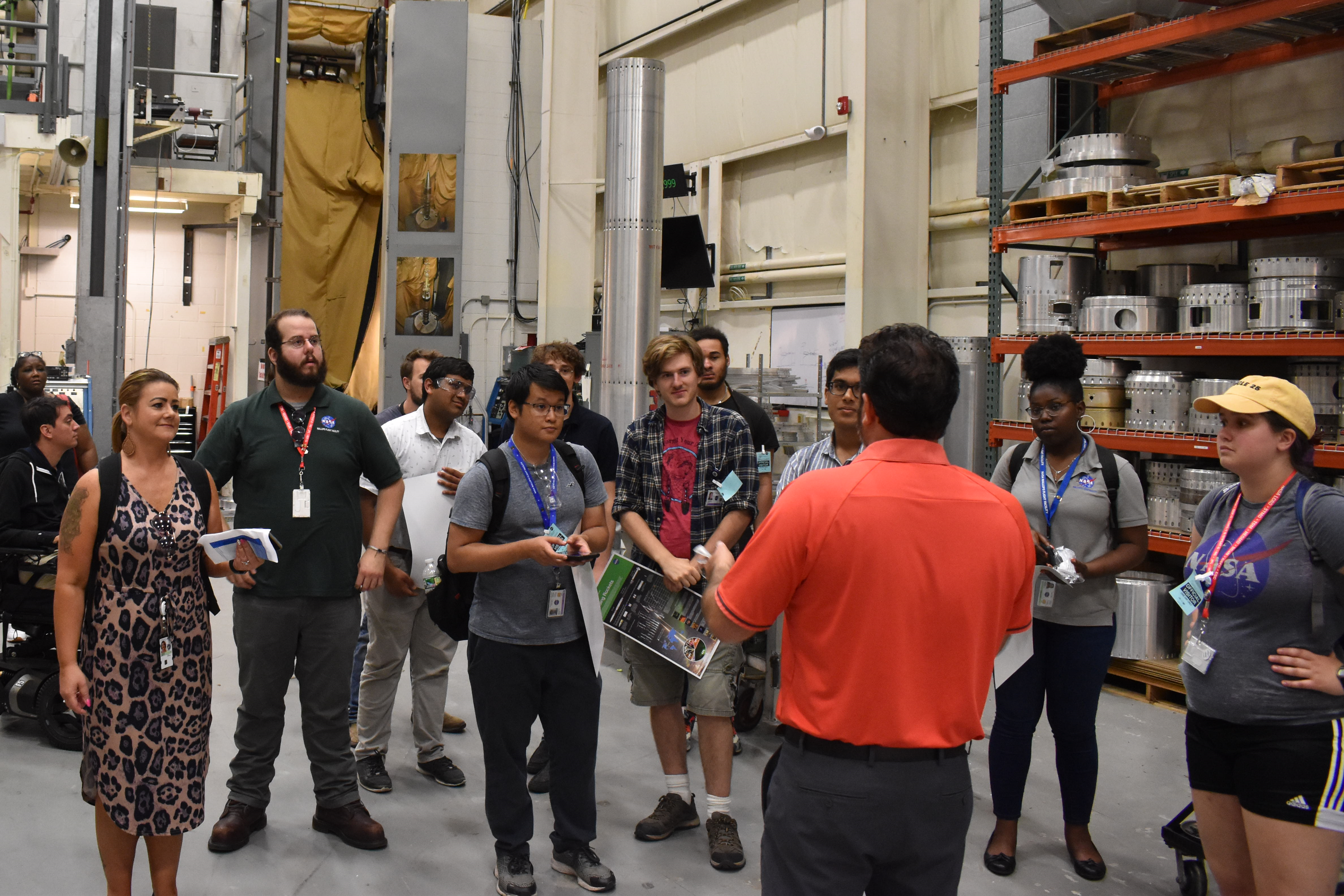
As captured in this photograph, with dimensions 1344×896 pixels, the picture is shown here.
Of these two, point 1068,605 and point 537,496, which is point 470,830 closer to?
point 537,496

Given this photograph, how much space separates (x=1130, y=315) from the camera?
588cm

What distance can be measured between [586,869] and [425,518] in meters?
1.49

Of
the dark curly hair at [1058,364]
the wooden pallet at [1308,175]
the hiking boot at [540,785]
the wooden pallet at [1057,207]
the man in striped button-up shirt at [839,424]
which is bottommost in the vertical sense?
the hiking boot at [540,785]

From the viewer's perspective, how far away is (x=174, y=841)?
306 cm

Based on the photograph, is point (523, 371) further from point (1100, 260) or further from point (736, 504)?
point (1100, 260)

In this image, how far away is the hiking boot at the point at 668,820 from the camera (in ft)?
12.6

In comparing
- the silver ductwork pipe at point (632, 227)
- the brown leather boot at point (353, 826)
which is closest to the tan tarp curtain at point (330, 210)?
the silver ductwork pipe at point (632, 227)

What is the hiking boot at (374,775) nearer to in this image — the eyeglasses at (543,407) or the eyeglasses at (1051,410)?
the eyeglasses at (543,407)

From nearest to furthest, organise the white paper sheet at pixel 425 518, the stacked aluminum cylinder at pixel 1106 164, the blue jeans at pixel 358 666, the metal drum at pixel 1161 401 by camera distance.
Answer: the white paper sheet at pixel 425 518 → the blue jeans at pixel 358 666 → the metal drum at pixel 1161 401 → the stacked aluminum cylinder at pixel 1106 164

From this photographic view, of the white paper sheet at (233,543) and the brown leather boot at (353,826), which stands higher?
the white paper sheet at (233,543)

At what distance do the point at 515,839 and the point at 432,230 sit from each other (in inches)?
443

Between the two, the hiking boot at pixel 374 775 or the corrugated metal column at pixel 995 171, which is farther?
the corrugated metal column at pixel 995 171

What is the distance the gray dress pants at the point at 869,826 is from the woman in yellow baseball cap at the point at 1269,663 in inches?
40.0

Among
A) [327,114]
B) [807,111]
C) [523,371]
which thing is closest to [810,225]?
[807,111]
